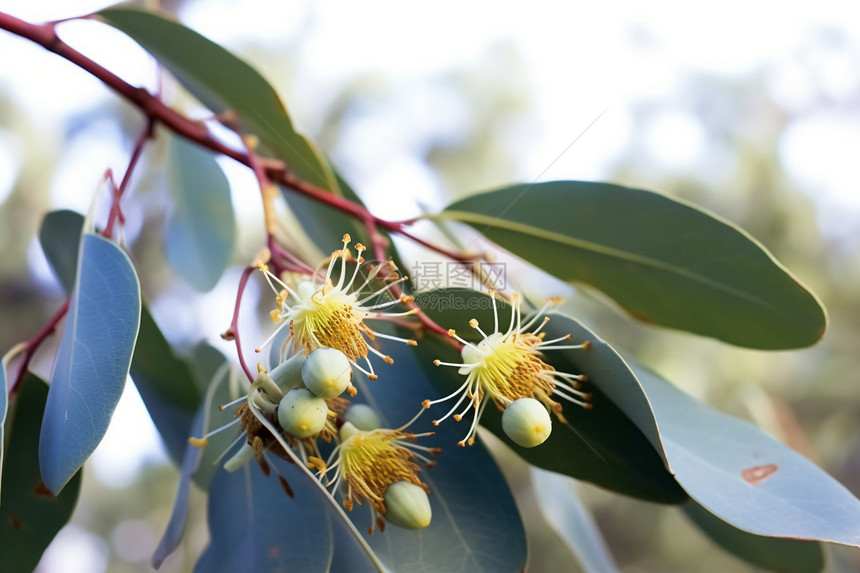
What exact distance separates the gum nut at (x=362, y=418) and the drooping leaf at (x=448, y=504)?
90 mm

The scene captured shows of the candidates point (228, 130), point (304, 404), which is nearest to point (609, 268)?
A: point (304, 404)

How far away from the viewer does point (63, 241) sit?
106cm

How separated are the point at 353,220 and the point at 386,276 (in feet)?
1.00

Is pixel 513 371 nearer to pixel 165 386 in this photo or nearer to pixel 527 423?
pixel 527 423

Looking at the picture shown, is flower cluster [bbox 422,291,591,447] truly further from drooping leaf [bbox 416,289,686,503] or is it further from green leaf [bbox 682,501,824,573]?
green leaf [bbox 682,501,824,573]

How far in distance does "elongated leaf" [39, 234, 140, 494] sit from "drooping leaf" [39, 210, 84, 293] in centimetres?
27

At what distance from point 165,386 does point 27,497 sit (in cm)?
23

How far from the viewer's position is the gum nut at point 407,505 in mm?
694

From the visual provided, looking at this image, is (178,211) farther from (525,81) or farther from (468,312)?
(525,81)

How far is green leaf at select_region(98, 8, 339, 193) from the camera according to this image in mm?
1002

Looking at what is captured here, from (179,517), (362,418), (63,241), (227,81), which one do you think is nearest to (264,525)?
(179,517)

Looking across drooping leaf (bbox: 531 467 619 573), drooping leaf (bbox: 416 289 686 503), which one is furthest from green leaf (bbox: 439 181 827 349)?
drooping leaf (bbox: 531 467 619 573)

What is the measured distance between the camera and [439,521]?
799mm

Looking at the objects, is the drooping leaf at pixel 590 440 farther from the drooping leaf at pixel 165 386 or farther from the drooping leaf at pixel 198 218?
the drooping leaf at pixel 198 218
